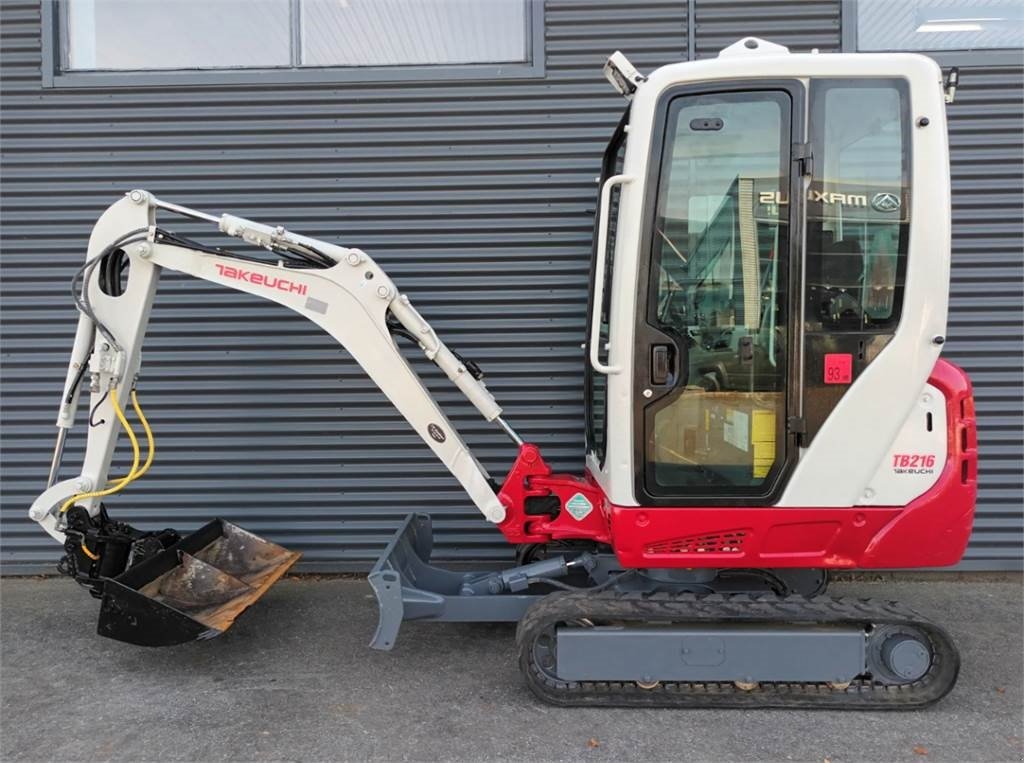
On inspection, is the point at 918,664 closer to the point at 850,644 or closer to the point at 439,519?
the point at 850,644

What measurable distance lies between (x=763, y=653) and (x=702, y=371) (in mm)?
1268

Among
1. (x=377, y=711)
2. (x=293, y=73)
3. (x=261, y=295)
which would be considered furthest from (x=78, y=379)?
(x=293, y=73)

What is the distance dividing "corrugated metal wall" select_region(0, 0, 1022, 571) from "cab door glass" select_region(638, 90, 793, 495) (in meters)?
1.72

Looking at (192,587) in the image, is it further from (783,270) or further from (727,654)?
(783,270)

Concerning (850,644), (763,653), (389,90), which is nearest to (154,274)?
(389,90)

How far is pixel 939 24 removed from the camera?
4.64 meters

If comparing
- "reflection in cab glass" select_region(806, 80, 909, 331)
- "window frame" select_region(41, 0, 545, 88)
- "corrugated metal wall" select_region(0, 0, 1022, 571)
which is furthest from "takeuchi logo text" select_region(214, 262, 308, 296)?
"reflection in cab glass" select_region(806, 80, 909, 331)

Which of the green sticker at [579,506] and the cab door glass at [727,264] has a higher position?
the cab door glass at [727,264]

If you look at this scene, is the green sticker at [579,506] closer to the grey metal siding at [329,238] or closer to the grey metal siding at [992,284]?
the grey metal siding at [329,238]

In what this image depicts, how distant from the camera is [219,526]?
414 centimetres

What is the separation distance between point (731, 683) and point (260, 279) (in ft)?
9.92

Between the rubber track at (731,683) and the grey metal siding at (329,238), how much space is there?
172 cm

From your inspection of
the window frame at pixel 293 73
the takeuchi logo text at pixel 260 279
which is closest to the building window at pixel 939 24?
the window frame at pixel 293 73

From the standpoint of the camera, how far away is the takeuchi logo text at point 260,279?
345 centimetres
